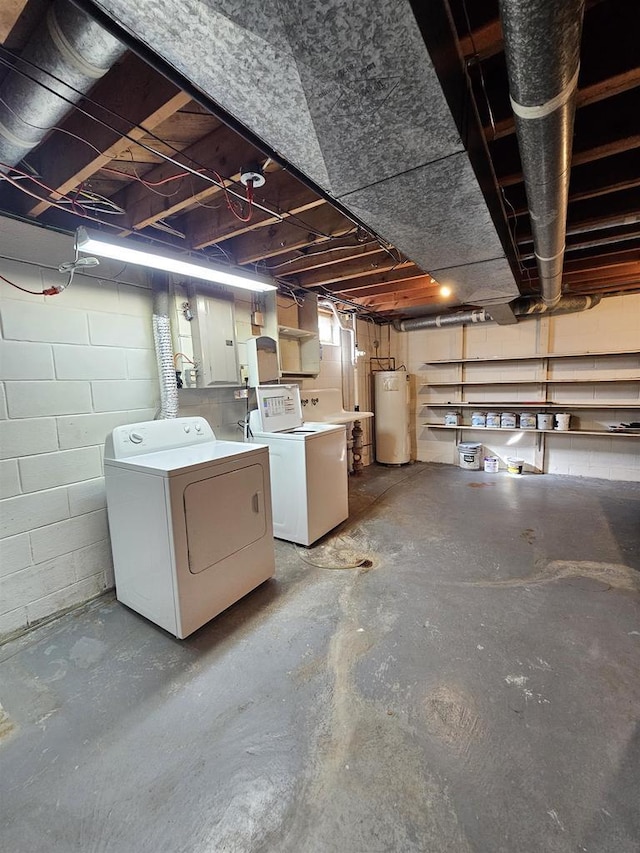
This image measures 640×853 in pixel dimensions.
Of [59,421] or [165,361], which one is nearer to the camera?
[59,421]

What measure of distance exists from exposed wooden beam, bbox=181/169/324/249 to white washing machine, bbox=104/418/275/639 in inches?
52.3

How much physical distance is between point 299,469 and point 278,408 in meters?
0.68

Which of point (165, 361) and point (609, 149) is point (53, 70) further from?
point (609, 149)

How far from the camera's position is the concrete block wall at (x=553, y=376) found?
436cm


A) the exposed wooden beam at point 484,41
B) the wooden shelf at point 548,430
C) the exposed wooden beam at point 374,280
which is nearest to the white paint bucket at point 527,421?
the wooden shelf at point 548,430

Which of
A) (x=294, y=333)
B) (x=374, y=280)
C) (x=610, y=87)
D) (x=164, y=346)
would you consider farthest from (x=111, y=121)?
(x=374, y=280)

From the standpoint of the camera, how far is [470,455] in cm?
510

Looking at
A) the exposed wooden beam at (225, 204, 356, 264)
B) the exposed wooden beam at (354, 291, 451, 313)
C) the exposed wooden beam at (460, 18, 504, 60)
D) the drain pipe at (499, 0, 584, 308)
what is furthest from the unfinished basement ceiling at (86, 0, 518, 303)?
the exposed wooden beam at (354, 291, 451, 313)

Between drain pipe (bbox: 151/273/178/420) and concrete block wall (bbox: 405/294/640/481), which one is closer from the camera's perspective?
drain pipe (bbox: 151/273/178/420)

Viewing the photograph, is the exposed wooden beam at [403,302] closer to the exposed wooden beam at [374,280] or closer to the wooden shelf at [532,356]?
the exposed wooden beam at [374,280]

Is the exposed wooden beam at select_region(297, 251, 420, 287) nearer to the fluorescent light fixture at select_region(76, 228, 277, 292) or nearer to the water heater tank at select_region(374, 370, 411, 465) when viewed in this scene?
the fluorescent light fixture at select_region(76, 228, 277, 292)

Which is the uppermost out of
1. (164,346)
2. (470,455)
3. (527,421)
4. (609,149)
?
(609,149)

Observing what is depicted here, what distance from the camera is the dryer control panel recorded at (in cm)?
210

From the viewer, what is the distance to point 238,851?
1.01 metres
